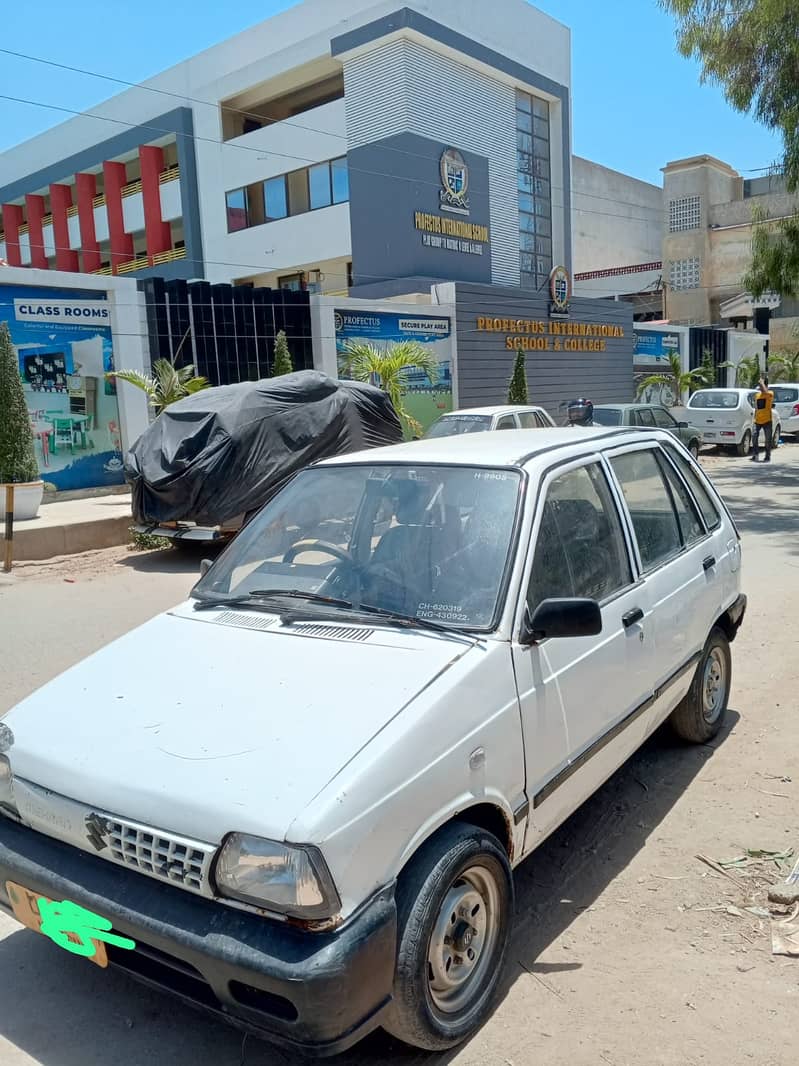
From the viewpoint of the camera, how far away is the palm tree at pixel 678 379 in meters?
31.2

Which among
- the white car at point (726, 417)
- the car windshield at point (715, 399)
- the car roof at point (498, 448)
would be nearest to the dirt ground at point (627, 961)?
the car roof at point (498, 448)

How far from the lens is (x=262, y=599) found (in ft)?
10.7

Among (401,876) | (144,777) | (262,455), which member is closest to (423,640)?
(401,876)

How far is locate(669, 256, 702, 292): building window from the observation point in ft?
145

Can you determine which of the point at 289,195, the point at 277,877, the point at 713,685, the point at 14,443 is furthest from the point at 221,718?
the point at 289,195

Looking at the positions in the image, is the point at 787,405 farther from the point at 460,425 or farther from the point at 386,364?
the point at 460,425

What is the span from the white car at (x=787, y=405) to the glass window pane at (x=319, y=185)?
1640 centimetres

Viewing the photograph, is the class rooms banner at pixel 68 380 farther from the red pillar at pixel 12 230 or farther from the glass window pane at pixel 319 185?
the red pillar at pixel 12 230

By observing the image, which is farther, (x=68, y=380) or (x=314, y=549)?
(x=68, y=380)

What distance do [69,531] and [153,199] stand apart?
2782cm

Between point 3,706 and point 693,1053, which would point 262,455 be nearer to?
point 3,706

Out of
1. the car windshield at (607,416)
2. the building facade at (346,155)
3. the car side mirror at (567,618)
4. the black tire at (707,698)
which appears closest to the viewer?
the car side mirror at (567,618)

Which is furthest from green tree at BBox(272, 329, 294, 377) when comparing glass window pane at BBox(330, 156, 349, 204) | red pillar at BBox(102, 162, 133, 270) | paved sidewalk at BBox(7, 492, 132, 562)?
red pillar at BBox(102, 162, 133, 270)

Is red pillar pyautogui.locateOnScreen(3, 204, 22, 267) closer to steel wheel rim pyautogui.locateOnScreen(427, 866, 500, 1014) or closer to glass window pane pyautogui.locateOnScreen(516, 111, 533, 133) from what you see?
glass window pane pyautogui.locateOnScreen(516, 111, 533, 133)
